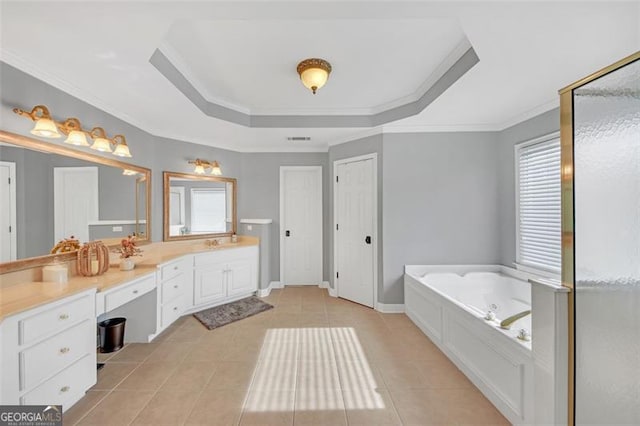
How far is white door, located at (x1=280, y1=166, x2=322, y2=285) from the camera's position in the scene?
4.38m

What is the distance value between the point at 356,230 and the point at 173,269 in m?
2.41

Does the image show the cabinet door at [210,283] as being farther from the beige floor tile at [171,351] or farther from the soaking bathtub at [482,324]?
the soaking bathtub at [482,324]

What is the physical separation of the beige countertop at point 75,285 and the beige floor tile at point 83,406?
78 cm

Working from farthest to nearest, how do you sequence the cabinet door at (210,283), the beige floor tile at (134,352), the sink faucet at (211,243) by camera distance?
the sink faucet at (211,243), the cabinet door at (210,283), the beige floor tile at (134,352)

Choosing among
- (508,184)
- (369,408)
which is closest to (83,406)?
(369,408)

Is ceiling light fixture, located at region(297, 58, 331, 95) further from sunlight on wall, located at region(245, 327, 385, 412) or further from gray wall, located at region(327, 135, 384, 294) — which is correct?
sunlight on wall, located at region(245, 327, 385, 412)

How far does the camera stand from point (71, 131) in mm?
2092

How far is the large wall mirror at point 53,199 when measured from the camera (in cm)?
177

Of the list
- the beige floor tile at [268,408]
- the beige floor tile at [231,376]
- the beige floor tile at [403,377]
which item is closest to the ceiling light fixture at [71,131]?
the beige floor tile at [231,376]

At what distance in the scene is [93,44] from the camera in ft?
5.49

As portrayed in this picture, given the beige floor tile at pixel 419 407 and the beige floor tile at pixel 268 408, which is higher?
the beige floor tile at pixel 268 408

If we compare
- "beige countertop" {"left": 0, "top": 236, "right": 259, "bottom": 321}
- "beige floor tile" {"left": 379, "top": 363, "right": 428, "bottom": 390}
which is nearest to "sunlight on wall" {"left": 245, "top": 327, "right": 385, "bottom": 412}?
"beige floor tile" {"left": 379, "top": 363, "right": 428, "bottom": 390}

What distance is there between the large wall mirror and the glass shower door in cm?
353

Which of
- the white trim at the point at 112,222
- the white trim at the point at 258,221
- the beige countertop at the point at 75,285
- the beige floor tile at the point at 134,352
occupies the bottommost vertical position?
the beige floor tile at the point at 134,352
